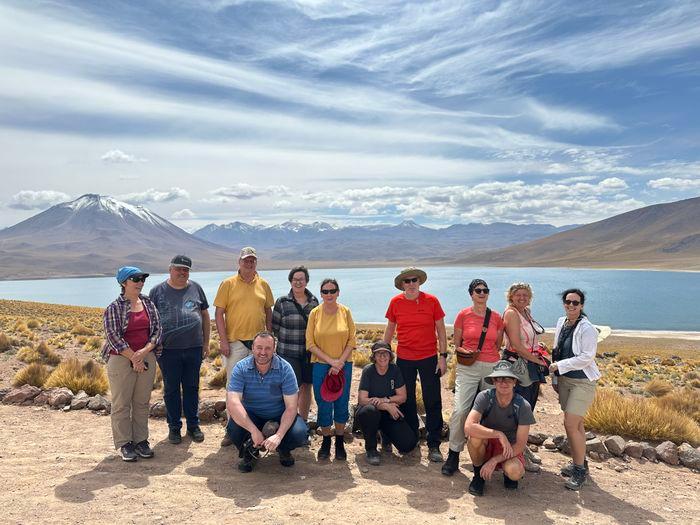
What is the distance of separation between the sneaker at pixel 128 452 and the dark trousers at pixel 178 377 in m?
0.60

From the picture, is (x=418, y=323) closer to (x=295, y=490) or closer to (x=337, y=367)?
(x=337, y=367)

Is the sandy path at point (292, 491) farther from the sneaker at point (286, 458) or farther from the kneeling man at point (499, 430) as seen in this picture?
the kneeling man at point (499, 430)

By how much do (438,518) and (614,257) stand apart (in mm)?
191372

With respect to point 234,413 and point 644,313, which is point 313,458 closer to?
point 234,413

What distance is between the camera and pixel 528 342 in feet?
17.0

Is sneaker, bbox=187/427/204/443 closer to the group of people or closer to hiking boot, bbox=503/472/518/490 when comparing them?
the group of people

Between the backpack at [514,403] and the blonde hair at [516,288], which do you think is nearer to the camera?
the backpack at [514,403]

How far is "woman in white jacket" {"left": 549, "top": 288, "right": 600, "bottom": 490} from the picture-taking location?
4.92m

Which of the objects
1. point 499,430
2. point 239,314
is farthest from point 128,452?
point 499,430

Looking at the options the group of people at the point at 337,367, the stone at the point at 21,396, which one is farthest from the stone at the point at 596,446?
the stone at the point at 21,396

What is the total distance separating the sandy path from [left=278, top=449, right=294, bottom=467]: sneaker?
6cm

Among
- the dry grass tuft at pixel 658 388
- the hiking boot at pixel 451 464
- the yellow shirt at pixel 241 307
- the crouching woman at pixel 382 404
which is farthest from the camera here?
the dry grass tuft at pixel 658 388

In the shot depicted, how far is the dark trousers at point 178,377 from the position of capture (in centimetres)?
566

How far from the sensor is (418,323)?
548 centimetres
